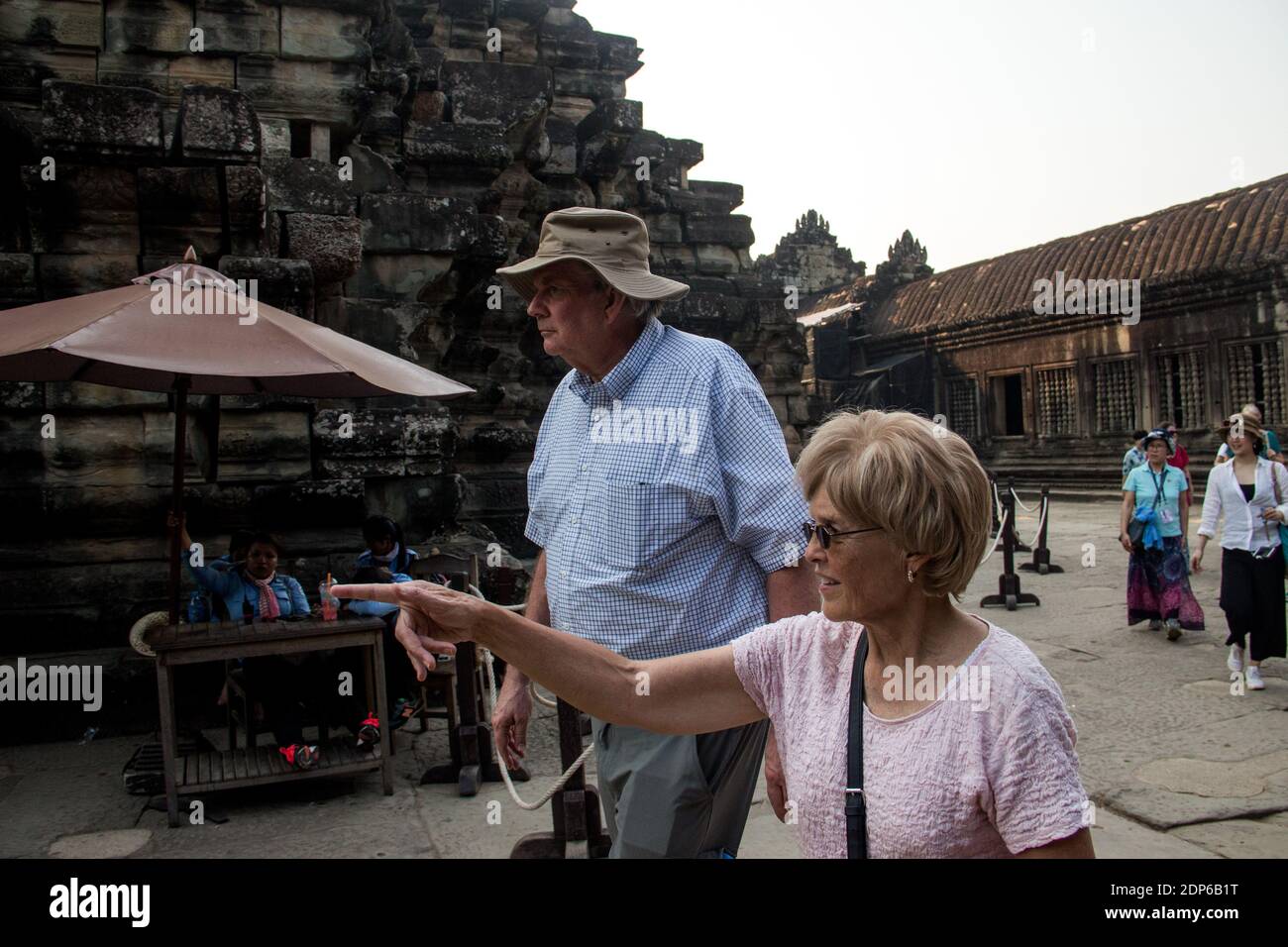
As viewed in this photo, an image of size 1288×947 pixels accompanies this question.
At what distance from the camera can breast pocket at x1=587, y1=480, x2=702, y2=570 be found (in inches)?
92.9

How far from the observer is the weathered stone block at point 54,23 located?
6.50m

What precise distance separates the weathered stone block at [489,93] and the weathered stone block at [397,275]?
8.21ft

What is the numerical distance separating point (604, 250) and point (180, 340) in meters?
2.41

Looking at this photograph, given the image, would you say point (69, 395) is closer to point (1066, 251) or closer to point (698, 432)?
point (698, 432)

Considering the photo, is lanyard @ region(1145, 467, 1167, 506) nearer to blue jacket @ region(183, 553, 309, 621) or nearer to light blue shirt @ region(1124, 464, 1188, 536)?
light blue shirt @ region(1124, 464, 1188, 536)

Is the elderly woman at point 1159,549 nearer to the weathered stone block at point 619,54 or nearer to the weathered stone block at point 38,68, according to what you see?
the weathered stone block at point 38,68

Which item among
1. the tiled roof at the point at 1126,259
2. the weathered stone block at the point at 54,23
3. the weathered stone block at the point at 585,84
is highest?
the weathered stone block at the point at 585,84

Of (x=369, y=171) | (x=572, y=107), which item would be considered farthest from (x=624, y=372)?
(x=572, y=107)

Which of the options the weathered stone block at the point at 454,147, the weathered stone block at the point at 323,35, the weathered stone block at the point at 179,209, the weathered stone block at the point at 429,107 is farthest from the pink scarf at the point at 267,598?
the weathered stone block at the point at 429,107

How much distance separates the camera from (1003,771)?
151 centimetres

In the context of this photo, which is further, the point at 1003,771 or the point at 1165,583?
the point at 1165,583

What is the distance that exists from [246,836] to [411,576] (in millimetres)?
1696

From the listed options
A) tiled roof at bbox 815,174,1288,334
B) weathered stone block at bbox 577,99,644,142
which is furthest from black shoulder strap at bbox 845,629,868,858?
tiled roof at bbox 815,174,1288,334
